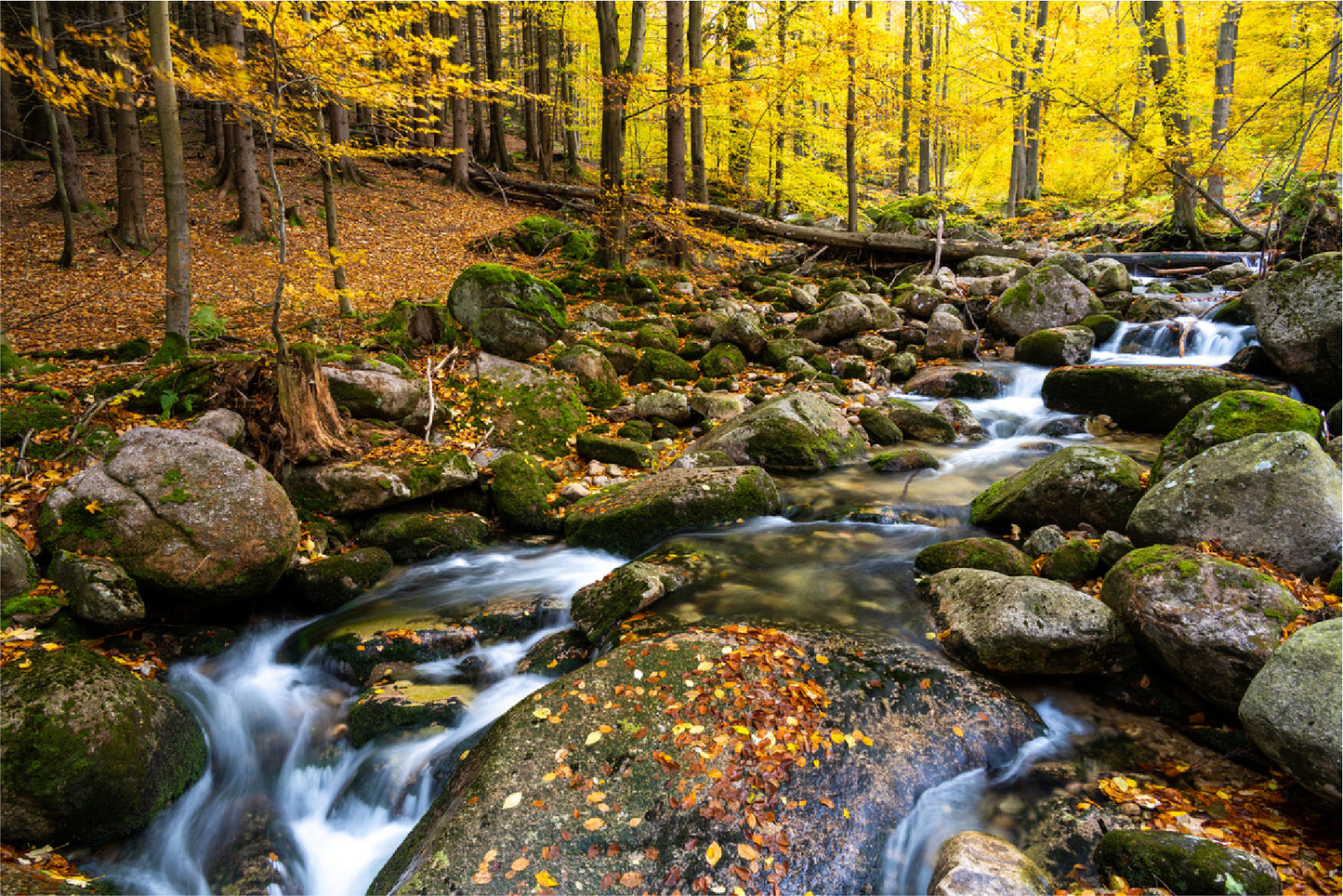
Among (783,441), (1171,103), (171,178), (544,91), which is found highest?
(544,91)

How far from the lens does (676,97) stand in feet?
40.4

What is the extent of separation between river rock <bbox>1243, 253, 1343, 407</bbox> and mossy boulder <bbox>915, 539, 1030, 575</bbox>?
5.71 metres

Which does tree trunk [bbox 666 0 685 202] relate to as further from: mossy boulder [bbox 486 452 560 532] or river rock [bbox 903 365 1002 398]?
mossy boulder [bbox 486 452 560 532]

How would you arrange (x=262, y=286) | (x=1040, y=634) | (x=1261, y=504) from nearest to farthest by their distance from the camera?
(x=1040, y=634)
(x=1261, y=504)
(x=262, y=286)

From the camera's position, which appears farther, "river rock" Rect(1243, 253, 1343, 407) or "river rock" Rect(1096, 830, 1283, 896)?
"river rock" Rect(1243, 253, 1343, 407)

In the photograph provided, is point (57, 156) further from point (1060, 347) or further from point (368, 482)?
point (1060, 347)

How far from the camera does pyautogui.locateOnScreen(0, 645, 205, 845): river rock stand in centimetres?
328

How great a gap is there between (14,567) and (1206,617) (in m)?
7.53

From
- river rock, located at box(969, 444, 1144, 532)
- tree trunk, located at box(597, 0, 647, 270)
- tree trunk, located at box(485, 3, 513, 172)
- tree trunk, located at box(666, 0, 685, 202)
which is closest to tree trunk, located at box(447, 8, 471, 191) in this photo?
tree trunk, located at box(485, 3, 513, 172)

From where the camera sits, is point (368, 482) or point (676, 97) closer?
point (368, 482)

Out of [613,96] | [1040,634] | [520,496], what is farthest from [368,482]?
[613,96]

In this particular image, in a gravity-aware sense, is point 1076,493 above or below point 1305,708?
above

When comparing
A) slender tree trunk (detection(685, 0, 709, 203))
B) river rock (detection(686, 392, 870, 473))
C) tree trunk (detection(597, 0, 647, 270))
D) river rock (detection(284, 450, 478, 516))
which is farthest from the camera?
slender tree trunk (detection(685, 0, 709, 203))

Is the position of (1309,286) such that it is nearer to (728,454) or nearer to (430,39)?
(728,454)
